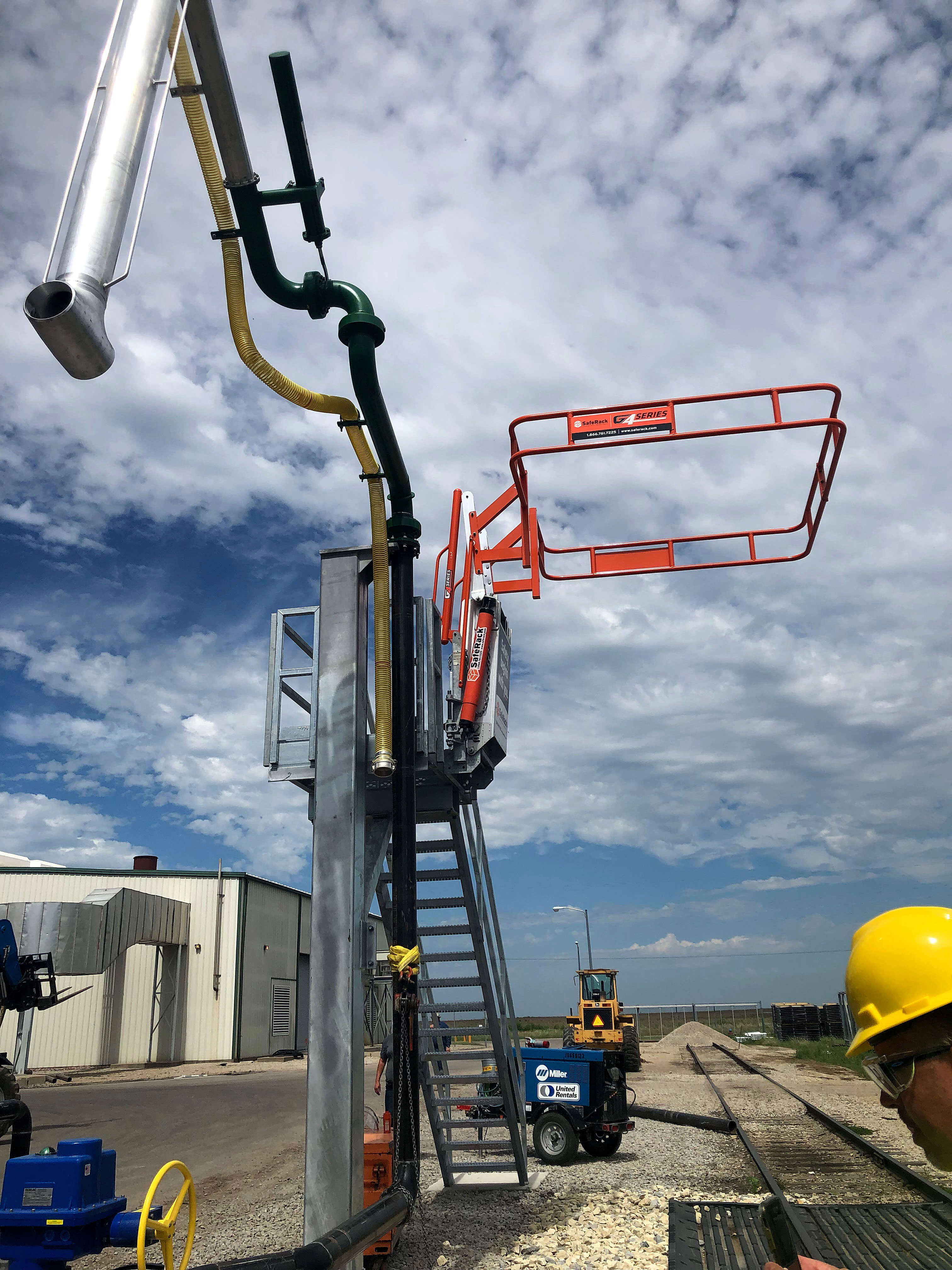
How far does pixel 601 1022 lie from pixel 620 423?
2567 centimetres

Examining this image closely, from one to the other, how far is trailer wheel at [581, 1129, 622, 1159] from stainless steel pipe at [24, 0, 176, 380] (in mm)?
13770

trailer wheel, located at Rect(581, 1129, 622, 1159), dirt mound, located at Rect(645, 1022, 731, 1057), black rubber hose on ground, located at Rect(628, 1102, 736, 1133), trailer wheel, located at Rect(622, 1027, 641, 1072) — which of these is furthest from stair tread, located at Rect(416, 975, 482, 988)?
dirt mound, located at Rect(645, 1022, 731, 1057)

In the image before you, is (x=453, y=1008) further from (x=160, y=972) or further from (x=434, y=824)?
(x=160, y=972)

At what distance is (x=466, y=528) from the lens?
976 centimetres

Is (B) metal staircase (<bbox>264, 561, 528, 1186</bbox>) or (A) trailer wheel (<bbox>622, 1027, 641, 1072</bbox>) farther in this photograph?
(A) trailer wheel (<bbox>622, 1027, 641, 1072</bbox>)

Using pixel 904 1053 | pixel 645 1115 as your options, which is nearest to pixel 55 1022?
pixel 645 1115

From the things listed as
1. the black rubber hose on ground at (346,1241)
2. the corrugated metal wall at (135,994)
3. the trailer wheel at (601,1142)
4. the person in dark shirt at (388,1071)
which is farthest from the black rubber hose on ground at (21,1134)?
the corrugated metal wall at (135,994)

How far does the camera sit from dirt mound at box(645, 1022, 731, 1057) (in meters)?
45.8

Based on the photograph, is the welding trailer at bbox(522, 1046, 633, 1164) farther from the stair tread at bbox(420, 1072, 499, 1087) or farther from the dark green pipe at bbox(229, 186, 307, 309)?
the dark green pipe at bbox(229, 186, 307, 309)

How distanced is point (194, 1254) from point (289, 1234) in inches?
40.0

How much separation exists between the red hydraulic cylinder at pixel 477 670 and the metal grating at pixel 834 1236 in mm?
4388

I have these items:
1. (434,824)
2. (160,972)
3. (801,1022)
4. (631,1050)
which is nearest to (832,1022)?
(801,1022)

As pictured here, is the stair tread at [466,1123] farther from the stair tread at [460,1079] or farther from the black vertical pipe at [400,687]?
the black vertical pipe at [400,687]

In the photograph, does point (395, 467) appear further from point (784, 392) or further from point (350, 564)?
point (784, 392)
